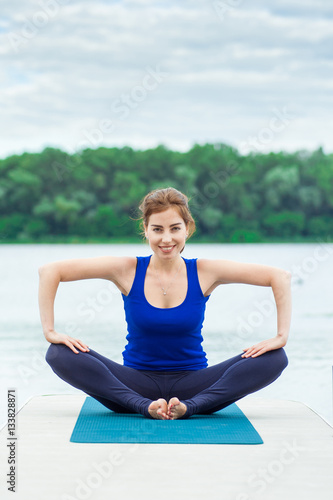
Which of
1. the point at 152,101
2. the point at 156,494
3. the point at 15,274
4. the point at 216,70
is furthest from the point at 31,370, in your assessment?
the point at 216,70

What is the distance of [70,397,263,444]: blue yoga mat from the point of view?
2.50m

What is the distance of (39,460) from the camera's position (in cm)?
229

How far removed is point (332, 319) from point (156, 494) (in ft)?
25.6

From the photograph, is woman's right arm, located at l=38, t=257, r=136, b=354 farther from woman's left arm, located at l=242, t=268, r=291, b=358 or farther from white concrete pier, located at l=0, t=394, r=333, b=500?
woman's left arm, located at l=242, t=268, r=291, b=358

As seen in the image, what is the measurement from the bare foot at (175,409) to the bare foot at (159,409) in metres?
0.02

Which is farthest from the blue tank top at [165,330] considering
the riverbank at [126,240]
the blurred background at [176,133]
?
the riverbank at [126,240]

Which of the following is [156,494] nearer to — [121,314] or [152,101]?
[121,314]

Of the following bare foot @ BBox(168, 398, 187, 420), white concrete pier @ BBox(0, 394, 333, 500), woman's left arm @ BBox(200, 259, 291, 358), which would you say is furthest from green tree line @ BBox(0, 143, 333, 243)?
white concrete pier @ BBox(0, 394, 333, 500)

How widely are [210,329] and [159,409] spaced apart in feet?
19.4

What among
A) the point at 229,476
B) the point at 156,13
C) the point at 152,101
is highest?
the point at 156,13

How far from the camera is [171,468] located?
2201 mm

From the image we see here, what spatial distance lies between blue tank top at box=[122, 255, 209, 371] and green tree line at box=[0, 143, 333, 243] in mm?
23028

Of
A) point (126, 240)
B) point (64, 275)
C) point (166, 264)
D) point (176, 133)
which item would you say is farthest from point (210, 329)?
point (176, 133)

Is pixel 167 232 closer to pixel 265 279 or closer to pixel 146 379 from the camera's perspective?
pixel 265 279
